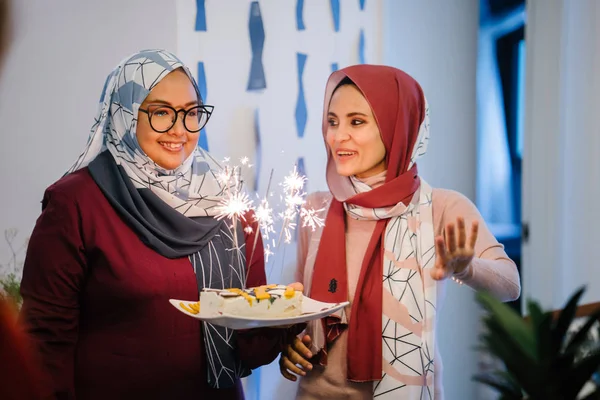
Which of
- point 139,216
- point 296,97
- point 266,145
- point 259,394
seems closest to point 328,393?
point 259,394

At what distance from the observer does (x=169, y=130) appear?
1750mm

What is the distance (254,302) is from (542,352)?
810 millimetres

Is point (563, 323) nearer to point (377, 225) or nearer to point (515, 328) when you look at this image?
point (515, 328)

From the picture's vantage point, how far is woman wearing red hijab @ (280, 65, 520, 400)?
1.80m

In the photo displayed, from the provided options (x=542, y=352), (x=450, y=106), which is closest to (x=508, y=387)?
(x=542, y=352)

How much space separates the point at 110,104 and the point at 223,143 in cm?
58

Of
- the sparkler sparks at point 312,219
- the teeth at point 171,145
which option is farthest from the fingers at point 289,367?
the teeth at point 171,145

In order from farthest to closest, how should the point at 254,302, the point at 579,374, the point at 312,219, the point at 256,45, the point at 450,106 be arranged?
the point at 450,106
the point at 256,45
the point at 312,219
the point at 254,302
the point at 579,374

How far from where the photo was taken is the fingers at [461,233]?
1547 mm

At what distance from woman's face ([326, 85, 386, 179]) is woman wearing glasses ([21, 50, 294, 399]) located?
15.2 inches

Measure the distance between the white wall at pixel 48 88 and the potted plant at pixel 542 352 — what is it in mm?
1441

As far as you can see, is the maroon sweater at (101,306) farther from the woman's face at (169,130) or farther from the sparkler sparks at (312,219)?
the sparkler sparks at (312,219)

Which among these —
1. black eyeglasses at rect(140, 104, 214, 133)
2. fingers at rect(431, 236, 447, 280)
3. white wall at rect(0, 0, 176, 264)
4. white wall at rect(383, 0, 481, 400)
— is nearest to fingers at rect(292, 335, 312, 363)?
fingers at rect(431, 236, 447, 280)

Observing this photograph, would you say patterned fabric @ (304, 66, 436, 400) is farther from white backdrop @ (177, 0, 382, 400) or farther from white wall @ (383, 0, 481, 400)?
white wall @ (383, 0, 481, 400)
